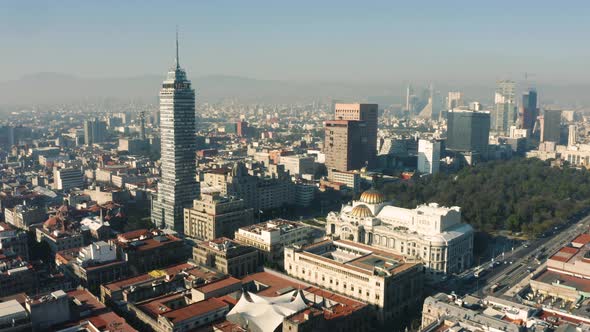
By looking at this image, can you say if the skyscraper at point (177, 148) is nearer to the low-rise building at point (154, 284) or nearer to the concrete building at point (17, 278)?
the low-rise building at point (154, 284)

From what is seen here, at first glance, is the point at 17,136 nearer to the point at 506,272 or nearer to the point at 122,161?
the point at 122,161

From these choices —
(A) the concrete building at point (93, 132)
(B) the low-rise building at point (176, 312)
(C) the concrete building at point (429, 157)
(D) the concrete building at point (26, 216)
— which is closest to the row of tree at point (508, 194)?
(C) the concrete building at point (429, 157)

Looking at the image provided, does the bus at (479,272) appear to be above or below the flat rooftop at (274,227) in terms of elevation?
below

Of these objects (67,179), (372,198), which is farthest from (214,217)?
(67,179)

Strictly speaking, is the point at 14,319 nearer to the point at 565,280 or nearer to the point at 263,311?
the point at 263,311

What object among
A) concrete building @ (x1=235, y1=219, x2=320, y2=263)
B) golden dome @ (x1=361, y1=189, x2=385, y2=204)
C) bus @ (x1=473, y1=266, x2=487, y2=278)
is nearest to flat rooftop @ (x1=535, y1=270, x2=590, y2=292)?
bus @ (x1=473, y1=266, x2=487, y2=278)

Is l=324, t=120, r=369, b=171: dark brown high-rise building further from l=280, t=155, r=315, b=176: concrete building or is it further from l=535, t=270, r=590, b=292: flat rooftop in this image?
l=535, t=270, r=590, b=292: flat rooftop
